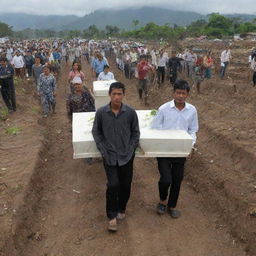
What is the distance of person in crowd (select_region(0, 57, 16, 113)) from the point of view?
10.4m

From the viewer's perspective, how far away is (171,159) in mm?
4672

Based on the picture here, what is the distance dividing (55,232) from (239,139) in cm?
437

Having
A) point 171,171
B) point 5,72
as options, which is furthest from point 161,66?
point 171,171

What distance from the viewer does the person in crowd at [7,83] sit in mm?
10352

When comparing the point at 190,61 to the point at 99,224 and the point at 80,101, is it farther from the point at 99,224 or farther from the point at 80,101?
the point at 99,224

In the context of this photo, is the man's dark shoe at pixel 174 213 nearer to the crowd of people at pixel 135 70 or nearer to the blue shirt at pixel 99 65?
the crowd of people at pixel 135 70

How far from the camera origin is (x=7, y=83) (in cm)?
1059

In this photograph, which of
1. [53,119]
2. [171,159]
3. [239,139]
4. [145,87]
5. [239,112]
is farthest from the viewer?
[145,87]

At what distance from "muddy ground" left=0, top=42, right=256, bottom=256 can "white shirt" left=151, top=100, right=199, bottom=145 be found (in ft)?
4.44

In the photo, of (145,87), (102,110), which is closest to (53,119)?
(145,87)

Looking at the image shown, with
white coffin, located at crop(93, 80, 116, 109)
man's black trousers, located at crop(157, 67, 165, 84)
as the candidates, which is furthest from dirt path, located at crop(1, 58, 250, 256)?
man's black trousers, located at crop(157, 67, 165, 84)

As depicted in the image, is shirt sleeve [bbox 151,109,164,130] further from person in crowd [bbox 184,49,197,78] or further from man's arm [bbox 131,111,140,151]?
person in crowd [bbox 184,49,197,78]

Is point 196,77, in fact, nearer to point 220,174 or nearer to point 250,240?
point 220,174

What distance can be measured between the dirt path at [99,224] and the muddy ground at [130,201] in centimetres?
1
